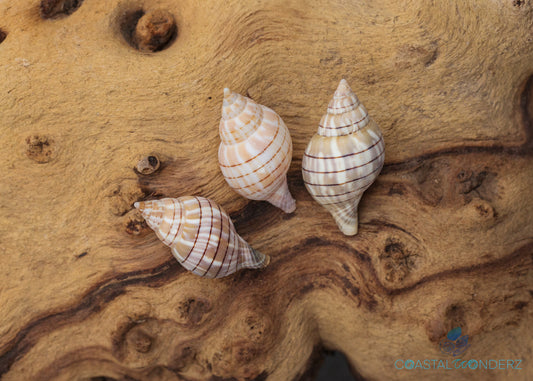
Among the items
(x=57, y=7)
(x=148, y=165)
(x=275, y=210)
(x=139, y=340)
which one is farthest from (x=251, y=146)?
(x=57, y=7)

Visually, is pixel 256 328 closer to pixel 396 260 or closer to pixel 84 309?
pixel 396 260

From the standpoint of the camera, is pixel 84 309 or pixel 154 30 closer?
pixel 84 309

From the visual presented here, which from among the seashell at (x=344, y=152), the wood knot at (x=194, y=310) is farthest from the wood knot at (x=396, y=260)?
the wood knot at (x=194, y=310)

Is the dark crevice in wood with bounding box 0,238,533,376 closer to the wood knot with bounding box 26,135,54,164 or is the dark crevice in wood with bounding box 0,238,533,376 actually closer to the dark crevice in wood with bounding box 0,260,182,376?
the dark crevice in wood with bounding box 0,260,182,376

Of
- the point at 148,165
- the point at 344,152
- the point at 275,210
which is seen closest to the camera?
the point at 344,152

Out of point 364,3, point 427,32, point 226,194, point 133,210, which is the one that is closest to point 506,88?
point 427,32

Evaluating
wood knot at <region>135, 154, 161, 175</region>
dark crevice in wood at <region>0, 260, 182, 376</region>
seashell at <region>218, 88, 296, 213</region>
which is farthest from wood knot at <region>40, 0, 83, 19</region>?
dark crevice in wood at <region>0, 260, 182, 376</region>

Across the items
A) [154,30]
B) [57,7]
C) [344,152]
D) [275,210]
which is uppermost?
[57,7]

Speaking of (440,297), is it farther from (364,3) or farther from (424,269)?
(364,3)
